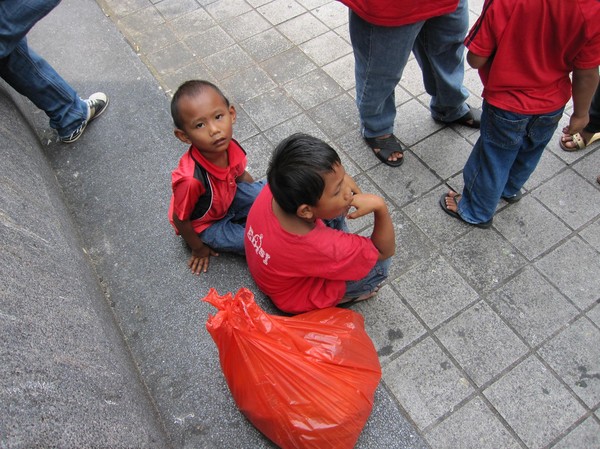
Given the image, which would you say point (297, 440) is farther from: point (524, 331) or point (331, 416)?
point (524, 331)

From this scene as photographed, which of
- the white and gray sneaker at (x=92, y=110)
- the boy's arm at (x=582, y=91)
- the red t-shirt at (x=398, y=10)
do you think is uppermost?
the red t-shirt at (x=398, y=10)

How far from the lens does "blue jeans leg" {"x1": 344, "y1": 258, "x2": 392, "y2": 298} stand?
209 cm

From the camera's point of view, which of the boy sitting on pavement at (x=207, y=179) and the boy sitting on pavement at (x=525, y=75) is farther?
the boy sitting on pavement at (x=207, y=179)

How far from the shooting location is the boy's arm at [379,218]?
69.8 inches

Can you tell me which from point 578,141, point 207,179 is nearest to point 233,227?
point 207,179

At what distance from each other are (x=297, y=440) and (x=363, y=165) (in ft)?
5.72

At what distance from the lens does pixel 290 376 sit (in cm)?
161

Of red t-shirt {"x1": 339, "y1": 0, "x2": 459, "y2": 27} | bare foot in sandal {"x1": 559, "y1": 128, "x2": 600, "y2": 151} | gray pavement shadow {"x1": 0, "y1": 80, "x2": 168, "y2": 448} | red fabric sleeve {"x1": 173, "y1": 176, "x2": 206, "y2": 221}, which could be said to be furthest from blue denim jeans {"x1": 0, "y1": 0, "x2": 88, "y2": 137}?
bare foot in sandal {"x1": 559, "y1": 128, "x2": 600, "y2": 151}

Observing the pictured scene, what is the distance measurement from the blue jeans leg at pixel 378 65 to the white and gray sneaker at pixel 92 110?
1.89 m

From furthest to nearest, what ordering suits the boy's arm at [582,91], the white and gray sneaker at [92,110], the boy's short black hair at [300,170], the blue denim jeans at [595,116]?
the white and gray sneaker at [92,110]
the blue denim jeans at [595,116]
the boy's arm at [582,91]
the boy's short black hair at [300,170]

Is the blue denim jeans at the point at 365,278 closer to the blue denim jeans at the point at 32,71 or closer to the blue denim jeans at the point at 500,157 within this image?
the blue denim jeans at the point at 500,157

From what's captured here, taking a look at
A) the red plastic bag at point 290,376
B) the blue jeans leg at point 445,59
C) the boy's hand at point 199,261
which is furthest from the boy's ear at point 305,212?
the blue jeans leg at point 445,59

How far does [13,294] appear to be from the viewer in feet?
4.98

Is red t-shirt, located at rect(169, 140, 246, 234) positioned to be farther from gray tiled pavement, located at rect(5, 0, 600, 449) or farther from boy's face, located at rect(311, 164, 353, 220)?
boy's face, located at rect(311, 164, 353, 220)
